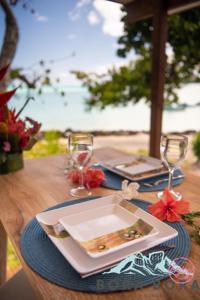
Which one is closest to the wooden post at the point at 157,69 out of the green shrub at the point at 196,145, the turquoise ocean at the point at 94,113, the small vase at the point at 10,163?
the turquoise ocean at the point at 94,113

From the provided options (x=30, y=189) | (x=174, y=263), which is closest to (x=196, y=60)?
(x=30, y=189)

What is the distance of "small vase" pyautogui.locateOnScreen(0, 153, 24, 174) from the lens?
117 centimetres

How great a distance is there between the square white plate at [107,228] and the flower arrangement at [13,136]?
0.57m

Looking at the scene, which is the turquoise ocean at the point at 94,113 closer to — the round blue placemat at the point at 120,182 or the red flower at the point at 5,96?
the red flower at the point at 5,96

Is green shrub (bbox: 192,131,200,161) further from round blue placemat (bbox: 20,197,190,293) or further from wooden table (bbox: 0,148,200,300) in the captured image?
round blue placemat (bbox: 20,197,190,293)

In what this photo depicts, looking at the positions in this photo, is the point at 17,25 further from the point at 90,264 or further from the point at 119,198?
the point at 90,264

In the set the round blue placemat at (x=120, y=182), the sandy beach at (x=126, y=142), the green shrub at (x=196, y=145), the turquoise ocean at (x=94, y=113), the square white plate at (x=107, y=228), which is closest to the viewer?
the square white plate at (x=107, y=228)

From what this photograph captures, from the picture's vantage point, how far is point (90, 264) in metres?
0.52

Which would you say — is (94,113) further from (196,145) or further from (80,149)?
(80,149)

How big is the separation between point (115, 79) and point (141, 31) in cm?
60

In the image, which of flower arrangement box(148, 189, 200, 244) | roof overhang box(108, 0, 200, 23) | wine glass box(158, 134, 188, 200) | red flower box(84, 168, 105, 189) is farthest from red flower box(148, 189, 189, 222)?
roof overhang box(108, 0, 200, 23)

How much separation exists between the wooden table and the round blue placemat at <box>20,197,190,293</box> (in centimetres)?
1

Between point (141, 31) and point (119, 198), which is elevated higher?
point (141, 31)

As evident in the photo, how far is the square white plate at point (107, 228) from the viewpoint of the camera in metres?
0.57
